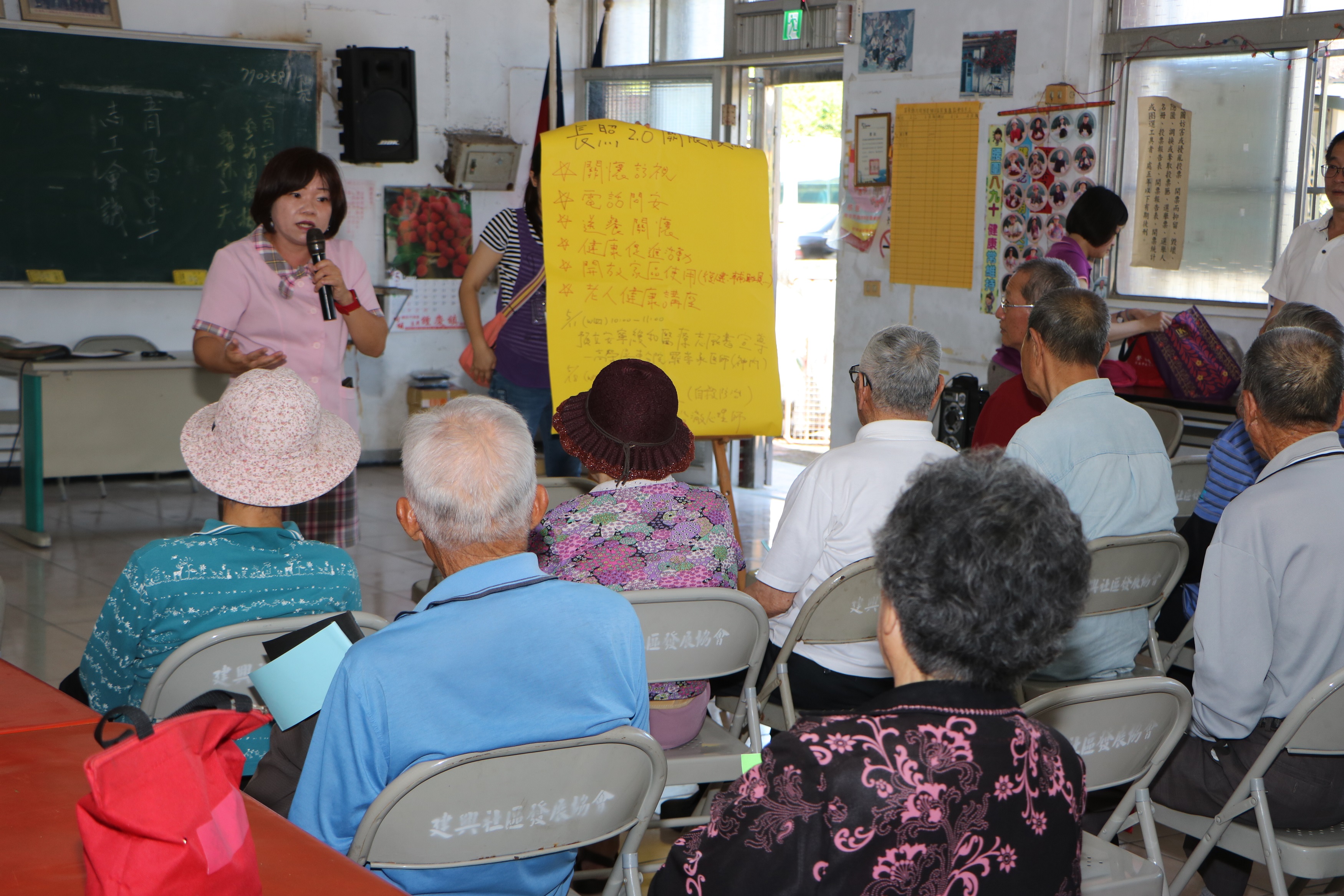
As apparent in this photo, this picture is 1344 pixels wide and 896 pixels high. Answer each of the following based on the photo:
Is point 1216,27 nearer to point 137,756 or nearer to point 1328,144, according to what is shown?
point 1328,144

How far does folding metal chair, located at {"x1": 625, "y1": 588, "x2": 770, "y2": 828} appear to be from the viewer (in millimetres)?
2057

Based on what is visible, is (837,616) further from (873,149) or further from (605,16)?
(605,16)

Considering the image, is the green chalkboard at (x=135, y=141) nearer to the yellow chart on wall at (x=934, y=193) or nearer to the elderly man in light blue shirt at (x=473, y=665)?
the yellow chart on wall at (x=934, y=193)

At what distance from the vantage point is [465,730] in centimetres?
139

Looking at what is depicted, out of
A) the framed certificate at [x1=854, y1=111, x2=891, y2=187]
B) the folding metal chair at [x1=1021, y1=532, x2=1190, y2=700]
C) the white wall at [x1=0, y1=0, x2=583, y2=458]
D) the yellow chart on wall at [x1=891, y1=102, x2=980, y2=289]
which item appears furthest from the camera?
the white wall at [x1=0, y1=0, x2=583, y2=458]

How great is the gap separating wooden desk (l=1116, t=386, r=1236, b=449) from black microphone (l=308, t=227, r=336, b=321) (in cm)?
271

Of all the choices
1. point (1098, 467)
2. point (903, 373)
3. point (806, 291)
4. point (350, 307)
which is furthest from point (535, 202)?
point (806, 291)

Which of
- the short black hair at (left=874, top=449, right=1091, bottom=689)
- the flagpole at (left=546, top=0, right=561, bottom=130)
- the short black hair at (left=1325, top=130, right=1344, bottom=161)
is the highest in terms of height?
the flagpole at (left=546, top=0, right=561, bottom=130)

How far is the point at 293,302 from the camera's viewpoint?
10.6 ft

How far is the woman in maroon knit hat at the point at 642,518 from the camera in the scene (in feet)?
7.14

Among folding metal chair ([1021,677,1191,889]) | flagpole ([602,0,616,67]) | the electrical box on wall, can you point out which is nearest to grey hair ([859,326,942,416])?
folding metal chair ([1021,677,1191,889])

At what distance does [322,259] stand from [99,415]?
2.92m

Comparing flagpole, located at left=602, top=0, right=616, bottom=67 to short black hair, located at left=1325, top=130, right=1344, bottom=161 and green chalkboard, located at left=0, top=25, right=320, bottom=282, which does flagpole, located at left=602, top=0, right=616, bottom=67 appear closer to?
green chalkboard, located at left=0, top=25, right=320, bottom=282

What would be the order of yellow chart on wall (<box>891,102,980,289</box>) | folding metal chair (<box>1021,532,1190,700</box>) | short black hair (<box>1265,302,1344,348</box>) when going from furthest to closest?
1. yellow chart on wall (<box>891,102,980,289</box>)
2. short black hair (<box>1265,302,1344,348</box>)
3. folding metal chair (<box>1021,532,1190,700</box>)
